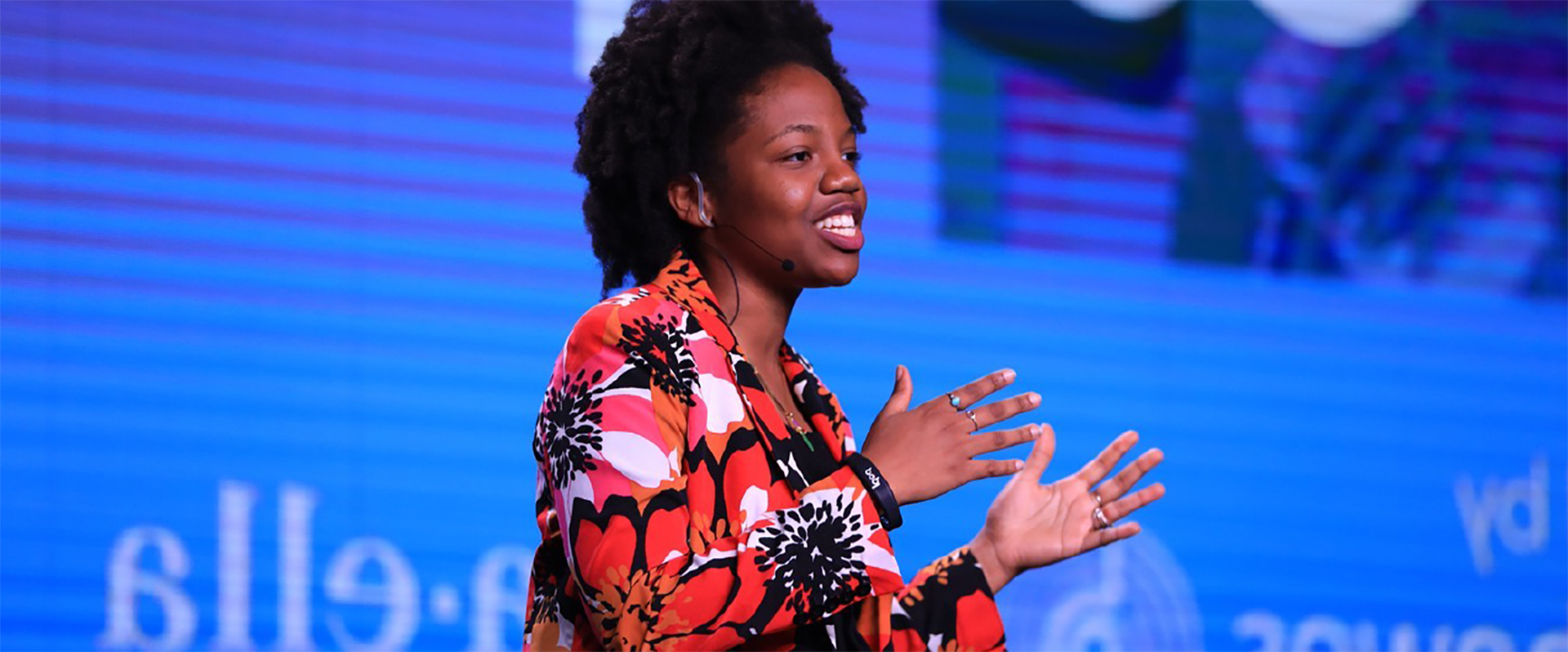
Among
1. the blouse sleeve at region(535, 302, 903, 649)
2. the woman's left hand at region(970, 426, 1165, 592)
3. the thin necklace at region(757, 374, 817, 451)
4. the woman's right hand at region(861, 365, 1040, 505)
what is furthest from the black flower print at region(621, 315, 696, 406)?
the woman's left hand at region(970, 426, 1165, 592)

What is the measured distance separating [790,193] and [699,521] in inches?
16.3

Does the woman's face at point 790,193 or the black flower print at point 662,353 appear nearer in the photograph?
the black flower print at point 662,353

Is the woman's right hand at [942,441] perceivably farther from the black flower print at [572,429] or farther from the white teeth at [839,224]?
the black flower print at [572,429]

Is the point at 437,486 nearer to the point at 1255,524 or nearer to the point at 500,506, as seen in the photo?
the point at 500,506

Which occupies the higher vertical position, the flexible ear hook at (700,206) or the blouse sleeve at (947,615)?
the flexible ear hook at (700,206)

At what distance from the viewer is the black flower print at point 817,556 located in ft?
5.21

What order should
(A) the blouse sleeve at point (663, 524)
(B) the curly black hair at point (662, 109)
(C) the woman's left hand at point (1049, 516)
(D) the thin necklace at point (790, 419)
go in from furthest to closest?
(B) the curly black hair at point (662, 109) < (D) the thin necklace at point (790, 419) < (C) the woman's left hand at point (1049, 516) < (A) the blouse sleeve at point (663, 524)

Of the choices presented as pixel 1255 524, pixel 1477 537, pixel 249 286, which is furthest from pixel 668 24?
pixel 1477 537

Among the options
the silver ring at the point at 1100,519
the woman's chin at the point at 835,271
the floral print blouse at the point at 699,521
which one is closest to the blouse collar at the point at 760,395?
the floral print blouse at the point at 699,521

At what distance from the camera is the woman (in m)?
1.58

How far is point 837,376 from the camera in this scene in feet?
11.7

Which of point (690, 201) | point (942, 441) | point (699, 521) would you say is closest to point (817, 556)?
point (699, 521)

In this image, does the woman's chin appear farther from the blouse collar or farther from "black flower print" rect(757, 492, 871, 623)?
"black flower print" rect(757, 492, 871, 623)

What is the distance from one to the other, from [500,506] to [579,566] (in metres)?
1.73
